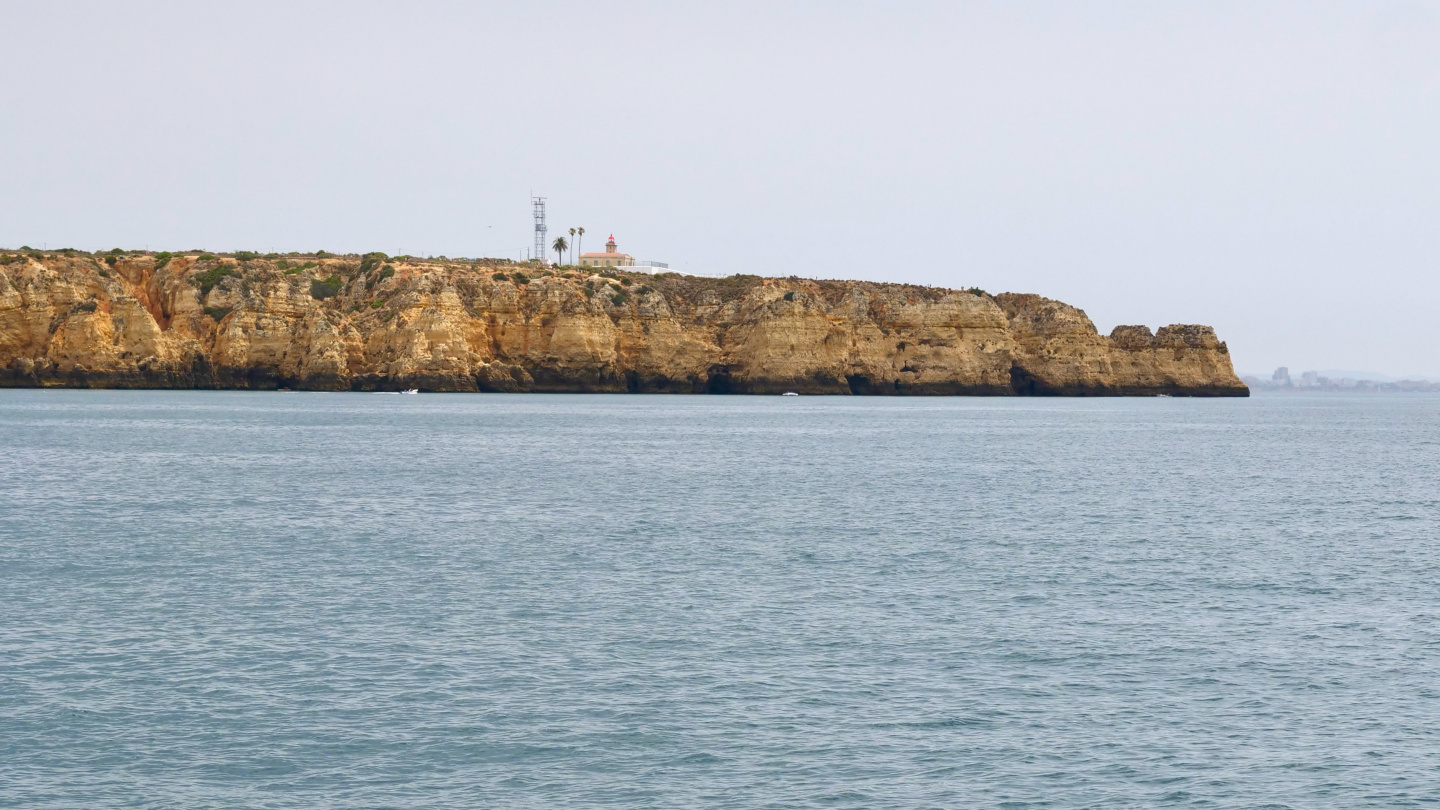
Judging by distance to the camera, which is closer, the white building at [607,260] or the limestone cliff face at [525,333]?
the limestone cliff face at [525,333]

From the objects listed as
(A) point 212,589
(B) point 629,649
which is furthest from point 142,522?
(B) point 629,649

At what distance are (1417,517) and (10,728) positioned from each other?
4047 centimetres

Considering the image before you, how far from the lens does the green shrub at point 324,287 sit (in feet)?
487

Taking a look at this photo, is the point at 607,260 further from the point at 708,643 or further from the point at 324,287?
the point at 708,643

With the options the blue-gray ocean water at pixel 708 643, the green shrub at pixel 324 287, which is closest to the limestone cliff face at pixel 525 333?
the green shrub at pixel 324 287

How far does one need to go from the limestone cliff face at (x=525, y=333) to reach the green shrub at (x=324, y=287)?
32 cm

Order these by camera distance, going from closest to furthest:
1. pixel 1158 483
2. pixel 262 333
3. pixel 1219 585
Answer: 1. pixel 1219 585
2. pixel 1158 483
3. pixel 262 333

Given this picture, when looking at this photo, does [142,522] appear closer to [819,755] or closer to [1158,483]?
[819,755]

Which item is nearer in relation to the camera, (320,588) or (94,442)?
(320,588)

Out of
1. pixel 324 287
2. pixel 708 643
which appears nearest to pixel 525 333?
pixel 324 287

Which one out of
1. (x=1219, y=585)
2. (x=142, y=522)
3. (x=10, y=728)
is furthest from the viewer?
(x=142, y=522)

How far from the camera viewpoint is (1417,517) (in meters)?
43.2

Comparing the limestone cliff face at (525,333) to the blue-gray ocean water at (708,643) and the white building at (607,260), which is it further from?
the blue-gray ocean water at (708,643)

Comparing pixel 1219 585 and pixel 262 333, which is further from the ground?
pixel 262 333
